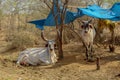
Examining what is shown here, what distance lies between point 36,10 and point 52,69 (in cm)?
849

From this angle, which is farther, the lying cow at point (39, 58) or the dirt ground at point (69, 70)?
the lying cow at point (39, 58)

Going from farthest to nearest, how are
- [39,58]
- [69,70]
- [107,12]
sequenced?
[107,12] → [39,58] → [69,70]

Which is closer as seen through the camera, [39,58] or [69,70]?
[69,70]

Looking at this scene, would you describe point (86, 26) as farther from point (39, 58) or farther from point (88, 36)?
point (39, 58)

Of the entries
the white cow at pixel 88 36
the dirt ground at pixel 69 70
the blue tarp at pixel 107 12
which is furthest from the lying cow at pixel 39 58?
the blue tarp at pixel 107 12

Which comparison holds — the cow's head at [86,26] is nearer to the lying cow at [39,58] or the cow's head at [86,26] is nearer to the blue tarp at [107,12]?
the blue tarp at [107,12]

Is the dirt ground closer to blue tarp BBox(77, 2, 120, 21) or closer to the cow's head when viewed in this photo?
the cow's head

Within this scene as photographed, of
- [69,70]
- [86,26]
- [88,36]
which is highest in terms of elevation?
[86,26]

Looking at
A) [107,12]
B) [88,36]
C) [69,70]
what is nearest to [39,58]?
[69,70]

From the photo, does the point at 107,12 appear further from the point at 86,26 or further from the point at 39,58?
the point at 39,58

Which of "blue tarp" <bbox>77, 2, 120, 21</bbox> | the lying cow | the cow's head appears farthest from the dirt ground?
"blue tarp" <bbox>77, 2, 120, 21</bbox>

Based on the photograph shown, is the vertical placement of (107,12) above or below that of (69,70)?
above

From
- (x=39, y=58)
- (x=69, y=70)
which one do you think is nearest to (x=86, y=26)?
(x=39, y=58)

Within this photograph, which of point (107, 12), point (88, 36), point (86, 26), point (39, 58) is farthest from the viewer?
point (107, 12)
